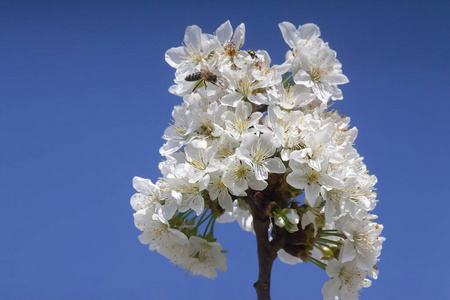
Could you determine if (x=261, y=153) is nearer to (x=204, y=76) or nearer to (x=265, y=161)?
(x=265, y=161)

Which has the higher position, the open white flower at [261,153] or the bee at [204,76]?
the bee at [204,76]

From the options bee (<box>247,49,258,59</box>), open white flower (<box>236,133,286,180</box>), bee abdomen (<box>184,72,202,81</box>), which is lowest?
open white flower (<box>236,133,286,180</box>)

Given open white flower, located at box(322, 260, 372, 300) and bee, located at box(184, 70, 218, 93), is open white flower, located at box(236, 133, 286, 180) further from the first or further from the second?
open white flower, located at box(322, 260, 372, 300)

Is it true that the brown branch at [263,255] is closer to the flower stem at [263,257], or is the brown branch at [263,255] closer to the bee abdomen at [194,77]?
the flower stem at [263,257]

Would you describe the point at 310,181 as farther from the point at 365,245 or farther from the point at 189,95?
the point at 189,95

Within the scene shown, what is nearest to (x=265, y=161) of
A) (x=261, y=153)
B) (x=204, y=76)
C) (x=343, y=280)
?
(x=261, y=153)

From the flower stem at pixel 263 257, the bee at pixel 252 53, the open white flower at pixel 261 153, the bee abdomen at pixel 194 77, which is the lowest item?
the flower stem at pixel 263 257

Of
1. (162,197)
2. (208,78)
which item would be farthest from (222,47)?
(162,197)

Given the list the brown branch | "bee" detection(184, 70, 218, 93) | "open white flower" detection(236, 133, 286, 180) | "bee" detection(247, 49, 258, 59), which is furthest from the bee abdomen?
the brown branch

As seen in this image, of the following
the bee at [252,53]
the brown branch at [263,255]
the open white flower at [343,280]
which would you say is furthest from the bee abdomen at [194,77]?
the open white flower at [343,280]
